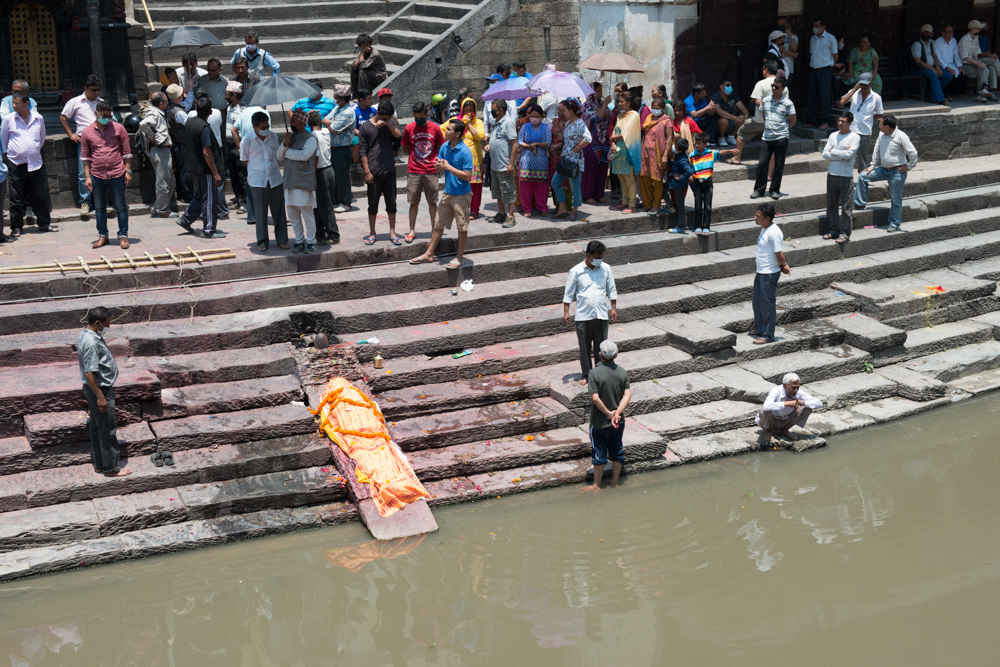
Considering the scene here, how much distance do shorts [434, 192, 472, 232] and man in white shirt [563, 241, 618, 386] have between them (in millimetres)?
2024

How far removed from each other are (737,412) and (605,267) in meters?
2.02

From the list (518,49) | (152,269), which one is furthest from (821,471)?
(518,49)

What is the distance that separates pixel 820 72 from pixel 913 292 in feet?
20.2

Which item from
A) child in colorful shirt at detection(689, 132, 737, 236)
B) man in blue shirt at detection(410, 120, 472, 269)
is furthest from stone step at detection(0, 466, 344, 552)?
child in colorful shirt at detection(689, 132, 737, 236)

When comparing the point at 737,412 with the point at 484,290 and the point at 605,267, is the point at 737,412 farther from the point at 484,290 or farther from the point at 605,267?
the point at 484,290

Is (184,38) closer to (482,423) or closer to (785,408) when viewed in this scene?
(482,423)

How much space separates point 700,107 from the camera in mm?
14859

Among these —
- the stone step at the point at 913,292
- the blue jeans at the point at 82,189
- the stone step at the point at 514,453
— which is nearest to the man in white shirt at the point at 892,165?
the stone step at the point at 913,292

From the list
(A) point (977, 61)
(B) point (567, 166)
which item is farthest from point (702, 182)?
(A) point (977, 61)

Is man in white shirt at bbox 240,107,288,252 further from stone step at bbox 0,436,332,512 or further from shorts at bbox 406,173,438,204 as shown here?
stone step at bbox 0,436,332,512

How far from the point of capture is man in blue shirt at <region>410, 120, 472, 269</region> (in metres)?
10.6

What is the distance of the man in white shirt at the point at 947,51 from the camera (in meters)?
17.8

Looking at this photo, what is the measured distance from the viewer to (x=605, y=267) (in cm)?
912

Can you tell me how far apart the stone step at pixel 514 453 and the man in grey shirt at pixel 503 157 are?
152 inches
